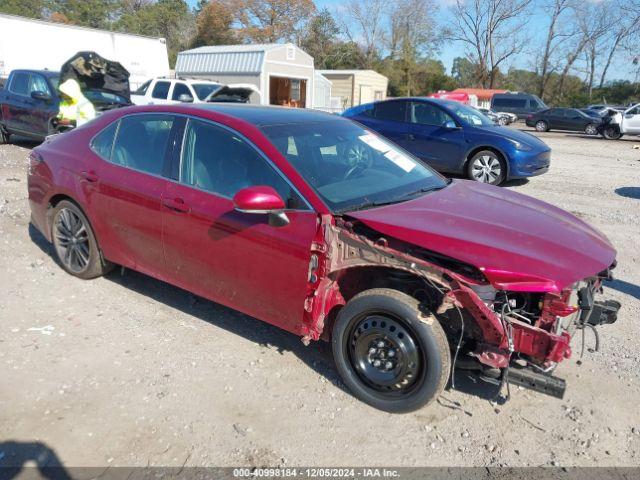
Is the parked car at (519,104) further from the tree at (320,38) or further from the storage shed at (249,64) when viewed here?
the tree at (320,38)

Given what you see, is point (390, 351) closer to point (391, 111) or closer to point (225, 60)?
point (391, 111)

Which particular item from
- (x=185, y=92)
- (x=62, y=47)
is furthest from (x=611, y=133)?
(x=62, y=47)

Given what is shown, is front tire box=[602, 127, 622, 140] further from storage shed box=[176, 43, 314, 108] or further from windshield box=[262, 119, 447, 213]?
windshield box=[262, 119, 447, 213]

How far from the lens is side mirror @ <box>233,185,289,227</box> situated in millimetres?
3068

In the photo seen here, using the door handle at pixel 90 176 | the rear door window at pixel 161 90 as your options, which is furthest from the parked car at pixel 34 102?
the door handle at pixel 90 176

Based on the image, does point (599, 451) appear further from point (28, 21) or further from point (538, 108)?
point (538, 108)

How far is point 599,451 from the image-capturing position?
2.88 metres

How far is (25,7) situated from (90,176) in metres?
68.7

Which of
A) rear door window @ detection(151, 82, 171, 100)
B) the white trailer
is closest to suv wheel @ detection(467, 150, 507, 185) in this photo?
rear door window @ detection(151, 82, 171, 100)

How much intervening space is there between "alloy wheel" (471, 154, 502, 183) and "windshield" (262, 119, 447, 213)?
19.0 ft

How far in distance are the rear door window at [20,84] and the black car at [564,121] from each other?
2497 cm

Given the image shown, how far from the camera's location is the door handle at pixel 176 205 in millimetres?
3680

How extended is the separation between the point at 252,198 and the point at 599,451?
238 cm

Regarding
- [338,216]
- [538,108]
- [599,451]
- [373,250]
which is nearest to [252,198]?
[338,216]
